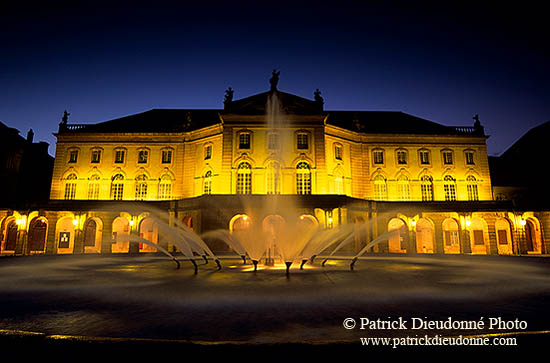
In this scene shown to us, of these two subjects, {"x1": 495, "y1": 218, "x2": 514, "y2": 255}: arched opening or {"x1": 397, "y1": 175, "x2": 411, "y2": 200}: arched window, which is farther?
{"x1": 397, "y1": 175, "x2": 411, "y2": 200}: arched window

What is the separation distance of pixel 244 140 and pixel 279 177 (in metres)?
5.39

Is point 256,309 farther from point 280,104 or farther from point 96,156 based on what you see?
point 96,156

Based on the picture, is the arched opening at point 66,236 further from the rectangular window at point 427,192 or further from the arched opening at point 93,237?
the rectangular window at point 427,192

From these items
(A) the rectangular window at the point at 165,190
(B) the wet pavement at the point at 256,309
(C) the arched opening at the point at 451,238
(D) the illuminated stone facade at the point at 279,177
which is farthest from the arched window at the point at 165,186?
(C) the arched opening at the point at 451,238

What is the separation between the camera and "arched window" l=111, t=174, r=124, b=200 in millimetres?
34938

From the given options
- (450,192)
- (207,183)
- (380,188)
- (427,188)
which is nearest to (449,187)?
(450,192)

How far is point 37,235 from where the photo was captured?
114ft

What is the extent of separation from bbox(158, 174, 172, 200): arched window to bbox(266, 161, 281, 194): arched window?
11.9 m

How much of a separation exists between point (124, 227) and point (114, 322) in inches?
1417

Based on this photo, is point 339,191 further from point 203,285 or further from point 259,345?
point 259,345

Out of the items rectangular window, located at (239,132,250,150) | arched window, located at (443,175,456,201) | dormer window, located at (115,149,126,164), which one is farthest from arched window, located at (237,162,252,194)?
arched window, located at (443,175,456,201)

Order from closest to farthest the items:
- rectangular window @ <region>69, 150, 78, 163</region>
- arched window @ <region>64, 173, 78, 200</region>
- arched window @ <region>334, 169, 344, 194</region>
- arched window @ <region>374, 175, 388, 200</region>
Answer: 1. arched window @ <region>334, 169, 344, 194</region>
2. arched window @ <region>64, 173, 78, 200</region>
3. rectangular window @ <region>69, 150, 78, 163</region>
4. arched window @ <region>374, 175, 388, 200</region>

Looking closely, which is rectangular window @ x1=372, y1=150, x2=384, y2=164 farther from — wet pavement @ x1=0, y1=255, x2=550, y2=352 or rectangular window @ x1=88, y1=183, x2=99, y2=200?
rectangular window @ x1=88, y1=183, x2=99, y2=200

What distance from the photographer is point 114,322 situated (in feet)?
17.0
